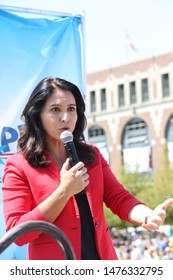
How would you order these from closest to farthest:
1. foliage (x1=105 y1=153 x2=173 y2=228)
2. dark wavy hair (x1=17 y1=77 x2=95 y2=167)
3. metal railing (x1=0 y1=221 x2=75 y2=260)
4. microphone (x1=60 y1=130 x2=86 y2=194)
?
metal railing (x1=0 y1=221 x2=75 y2=260), microphone (x1=60 y1=130 x2=86 y2=194), dark wavy hair (x1=17 y1=77 x2=95 y2=167), foliage (x1=105 y1=153 x2=173 y2=228)

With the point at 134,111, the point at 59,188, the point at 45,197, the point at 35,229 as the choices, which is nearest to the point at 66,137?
the point at 59,188

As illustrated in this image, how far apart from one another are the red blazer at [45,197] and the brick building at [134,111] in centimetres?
4662

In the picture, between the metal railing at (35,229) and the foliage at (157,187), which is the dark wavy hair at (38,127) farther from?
the foliage at (157,187)

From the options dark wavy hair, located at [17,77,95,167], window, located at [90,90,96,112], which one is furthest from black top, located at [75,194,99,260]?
window, located at [90,90,96,112]

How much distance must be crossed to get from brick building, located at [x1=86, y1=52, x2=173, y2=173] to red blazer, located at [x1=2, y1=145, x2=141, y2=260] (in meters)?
46.6

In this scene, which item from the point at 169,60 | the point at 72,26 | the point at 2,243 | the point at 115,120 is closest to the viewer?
the point at 2,243

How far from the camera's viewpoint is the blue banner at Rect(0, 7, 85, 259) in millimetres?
3967

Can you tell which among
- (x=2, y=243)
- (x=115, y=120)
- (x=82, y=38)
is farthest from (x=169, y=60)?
(x=2, y=243)

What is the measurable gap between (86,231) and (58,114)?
522 mm

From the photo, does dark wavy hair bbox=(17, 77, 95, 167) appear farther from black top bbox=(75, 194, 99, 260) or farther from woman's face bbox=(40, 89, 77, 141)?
black top bbox=(75, 194, 99, 260)

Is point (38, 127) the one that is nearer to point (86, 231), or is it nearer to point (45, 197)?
point (45, 197)

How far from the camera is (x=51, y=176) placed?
2.62 meters
